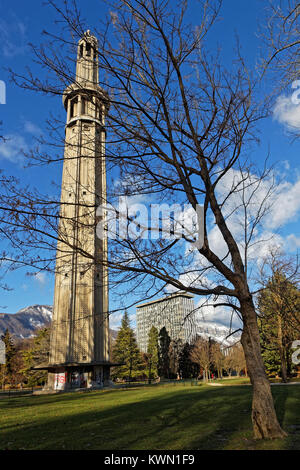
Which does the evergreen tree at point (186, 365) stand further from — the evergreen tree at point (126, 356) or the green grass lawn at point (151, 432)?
the green grass lawn at point (151, 432)

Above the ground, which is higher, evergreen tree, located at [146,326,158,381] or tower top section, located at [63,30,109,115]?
tower top section, located at [63,30,109,115]

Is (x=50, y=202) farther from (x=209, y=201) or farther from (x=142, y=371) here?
(x=142, y=371)

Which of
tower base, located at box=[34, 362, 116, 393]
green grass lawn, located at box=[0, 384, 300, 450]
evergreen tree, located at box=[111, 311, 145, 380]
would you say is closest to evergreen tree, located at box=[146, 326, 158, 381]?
evergreen tree, located at box=[111, 311, 145, 380]

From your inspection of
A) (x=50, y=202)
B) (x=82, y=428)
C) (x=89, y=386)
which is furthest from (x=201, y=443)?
(x=89, y=386)

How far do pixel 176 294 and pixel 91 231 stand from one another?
7.07 feet

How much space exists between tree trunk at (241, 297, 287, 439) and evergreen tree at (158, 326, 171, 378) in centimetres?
5487

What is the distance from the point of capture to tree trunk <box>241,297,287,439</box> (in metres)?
5.50

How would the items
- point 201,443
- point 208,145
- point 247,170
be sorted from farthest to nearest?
1. point 247,170
2. point 208,145
3. point 201,443

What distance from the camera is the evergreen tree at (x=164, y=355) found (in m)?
59.0

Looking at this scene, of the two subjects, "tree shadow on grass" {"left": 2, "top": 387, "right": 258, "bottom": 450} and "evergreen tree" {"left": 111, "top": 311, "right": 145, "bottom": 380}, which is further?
"evergreen tree" {"left": 111, "top": 311, "right": 145, "bottom": 380}

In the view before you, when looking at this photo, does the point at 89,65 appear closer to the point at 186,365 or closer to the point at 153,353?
the point at 186,365

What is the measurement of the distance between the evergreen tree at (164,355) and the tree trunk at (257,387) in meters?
54.9

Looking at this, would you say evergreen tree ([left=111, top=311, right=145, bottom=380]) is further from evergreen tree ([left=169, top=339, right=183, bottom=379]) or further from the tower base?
the tower base

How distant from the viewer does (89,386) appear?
107 ft
